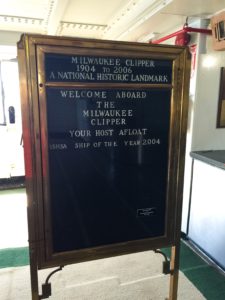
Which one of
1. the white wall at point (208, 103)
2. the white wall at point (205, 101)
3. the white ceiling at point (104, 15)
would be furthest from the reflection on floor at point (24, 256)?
the white ceiling at point (104, 15)

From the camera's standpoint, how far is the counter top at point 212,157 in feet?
6.64

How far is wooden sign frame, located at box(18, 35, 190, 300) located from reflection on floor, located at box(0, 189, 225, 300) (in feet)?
Result: 2.02

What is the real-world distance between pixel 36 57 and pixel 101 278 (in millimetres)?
1627

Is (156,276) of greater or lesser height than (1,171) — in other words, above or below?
Result: below

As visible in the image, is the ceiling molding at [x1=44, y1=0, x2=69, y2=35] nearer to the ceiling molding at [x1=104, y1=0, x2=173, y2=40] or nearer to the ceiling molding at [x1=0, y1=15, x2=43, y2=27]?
the ceiling molding at [x1=0, y1=15, x2=43, y2=27]

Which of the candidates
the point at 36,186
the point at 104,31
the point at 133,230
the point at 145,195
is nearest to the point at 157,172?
the point at 145,195

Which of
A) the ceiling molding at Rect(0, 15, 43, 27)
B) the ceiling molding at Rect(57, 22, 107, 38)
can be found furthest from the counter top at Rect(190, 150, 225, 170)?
the ceiling molding at Rect(0, 15, 43, 27)

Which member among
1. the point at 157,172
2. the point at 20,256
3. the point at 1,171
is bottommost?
the point at 20,256

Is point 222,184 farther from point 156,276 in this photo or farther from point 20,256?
point 20,256

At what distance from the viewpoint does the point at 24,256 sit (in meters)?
2.27

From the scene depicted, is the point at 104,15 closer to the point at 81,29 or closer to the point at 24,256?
the point at 81,29

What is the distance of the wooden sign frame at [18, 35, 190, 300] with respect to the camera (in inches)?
42.0

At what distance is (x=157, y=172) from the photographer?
134 cm

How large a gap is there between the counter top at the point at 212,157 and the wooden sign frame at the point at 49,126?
0.79 meters
